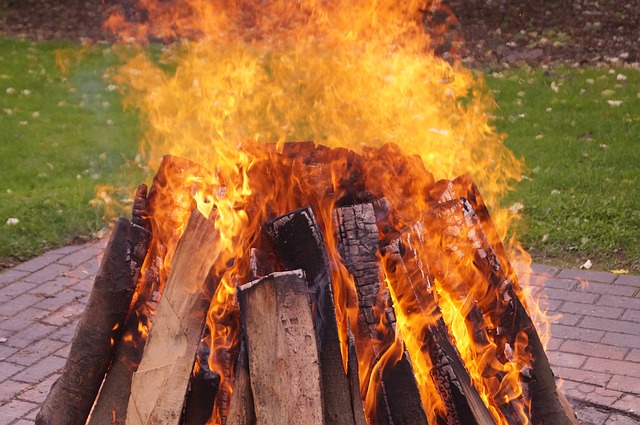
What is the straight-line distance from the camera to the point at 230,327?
11.1ft

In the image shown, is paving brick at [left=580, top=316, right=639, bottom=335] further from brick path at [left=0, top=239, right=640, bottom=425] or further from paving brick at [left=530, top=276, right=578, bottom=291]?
paving brick at [left=530, top=276, right=578, bottom=291]

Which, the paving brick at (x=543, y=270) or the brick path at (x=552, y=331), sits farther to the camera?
the paving brick at (x=543, y=270)

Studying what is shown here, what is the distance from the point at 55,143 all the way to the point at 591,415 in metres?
6.77

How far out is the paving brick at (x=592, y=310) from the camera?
5543mm

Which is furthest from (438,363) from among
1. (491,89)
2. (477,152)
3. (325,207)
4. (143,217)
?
(491,89)

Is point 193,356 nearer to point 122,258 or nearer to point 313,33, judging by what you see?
point 122,258

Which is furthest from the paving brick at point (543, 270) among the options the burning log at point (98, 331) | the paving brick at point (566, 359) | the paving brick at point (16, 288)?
the paving brick at point (16, 288)

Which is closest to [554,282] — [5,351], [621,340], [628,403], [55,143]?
[621,340]

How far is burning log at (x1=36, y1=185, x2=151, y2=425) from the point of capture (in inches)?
137

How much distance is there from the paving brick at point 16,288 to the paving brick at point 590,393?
373 cm

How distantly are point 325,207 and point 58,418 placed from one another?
1.39 m

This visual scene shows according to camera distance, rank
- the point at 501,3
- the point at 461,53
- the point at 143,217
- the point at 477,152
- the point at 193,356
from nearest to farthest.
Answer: the point at 193,356 < the point at 143,217 < the point at 477,152 < the point at 461,53 < the point at 501,3

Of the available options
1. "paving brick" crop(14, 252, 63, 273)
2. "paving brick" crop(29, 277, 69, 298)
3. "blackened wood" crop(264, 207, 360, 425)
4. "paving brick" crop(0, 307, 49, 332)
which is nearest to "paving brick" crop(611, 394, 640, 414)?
"blackened wood" crop(264, 207, 360, 425)

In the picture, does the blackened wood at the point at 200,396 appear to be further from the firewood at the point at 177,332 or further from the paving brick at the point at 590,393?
the paving brick at the point at 590,393
